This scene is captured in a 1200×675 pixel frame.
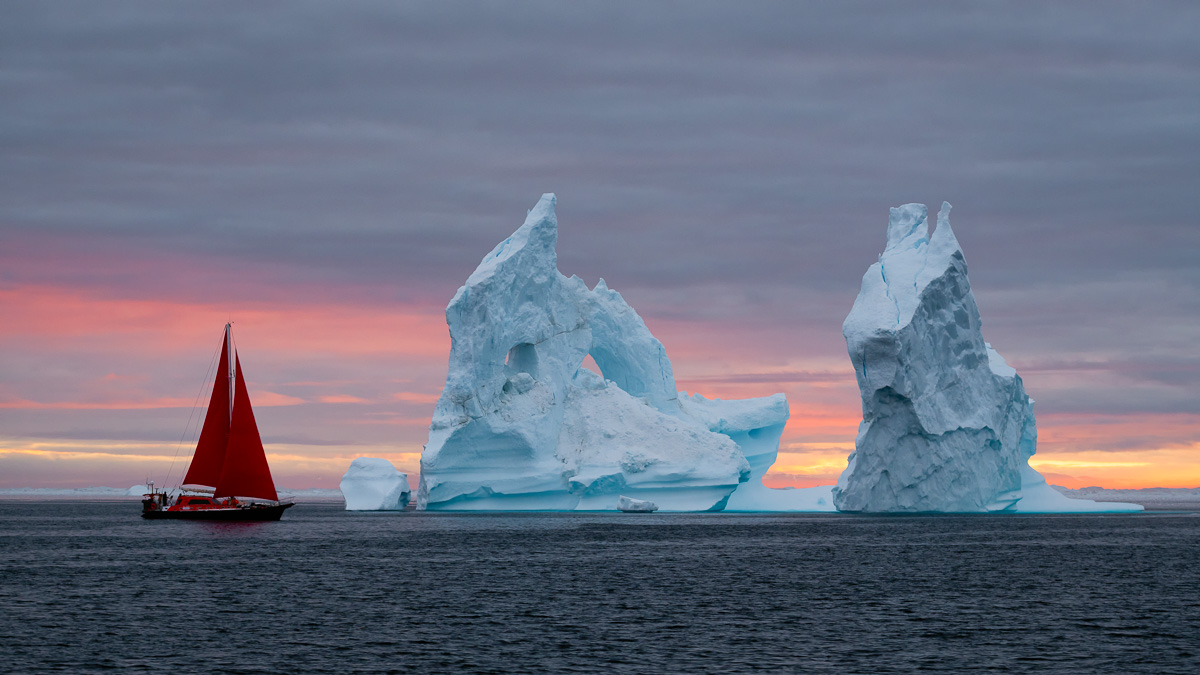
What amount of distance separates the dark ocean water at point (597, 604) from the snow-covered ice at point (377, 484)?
75.0 ft

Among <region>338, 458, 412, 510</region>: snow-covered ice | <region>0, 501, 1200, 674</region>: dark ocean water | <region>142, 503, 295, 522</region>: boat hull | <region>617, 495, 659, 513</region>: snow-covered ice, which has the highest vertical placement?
<region>338, 458, 412, 510</region>: snow-covered ice

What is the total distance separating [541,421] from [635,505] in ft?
23.7

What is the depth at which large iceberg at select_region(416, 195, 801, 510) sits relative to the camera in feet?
203

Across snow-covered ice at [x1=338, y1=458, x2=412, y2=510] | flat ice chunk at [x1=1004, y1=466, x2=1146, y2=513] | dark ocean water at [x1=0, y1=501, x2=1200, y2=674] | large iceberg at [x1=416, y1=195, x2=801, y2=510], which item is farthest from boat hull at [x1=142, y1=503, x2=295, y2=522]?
flat ice chunk at [x1=1004, y1=466, x2=1146, y2=513]

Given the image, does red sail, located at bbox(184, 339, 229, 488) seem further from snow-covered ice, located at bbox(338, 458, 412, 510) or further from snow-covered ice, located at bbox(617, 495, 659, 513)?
snow-covered ice, located at bbox(617, 495, 659, 513)

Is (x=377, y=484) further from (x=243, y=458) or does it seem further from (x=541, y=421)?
(x=243, y=458)

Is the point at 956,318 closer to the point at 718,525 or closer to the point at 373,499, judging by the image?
the point at 718,525

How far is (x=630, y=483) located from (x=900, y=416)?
1539 cm

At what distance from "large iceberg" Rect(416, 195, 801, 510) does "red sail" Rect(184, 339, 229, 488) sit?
412 inches

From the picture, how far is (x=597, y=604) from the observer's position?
27062mm

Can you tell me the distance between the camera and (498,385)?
63156 mm

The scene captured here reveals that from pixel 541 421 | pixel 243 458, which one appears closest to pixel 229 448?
pixel 243 458

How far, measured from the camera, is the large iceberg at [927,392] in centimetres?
5806

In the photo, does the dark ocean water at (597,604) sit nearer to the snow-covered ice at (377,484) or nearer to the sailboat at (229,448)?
the sailboat at (229,448)
